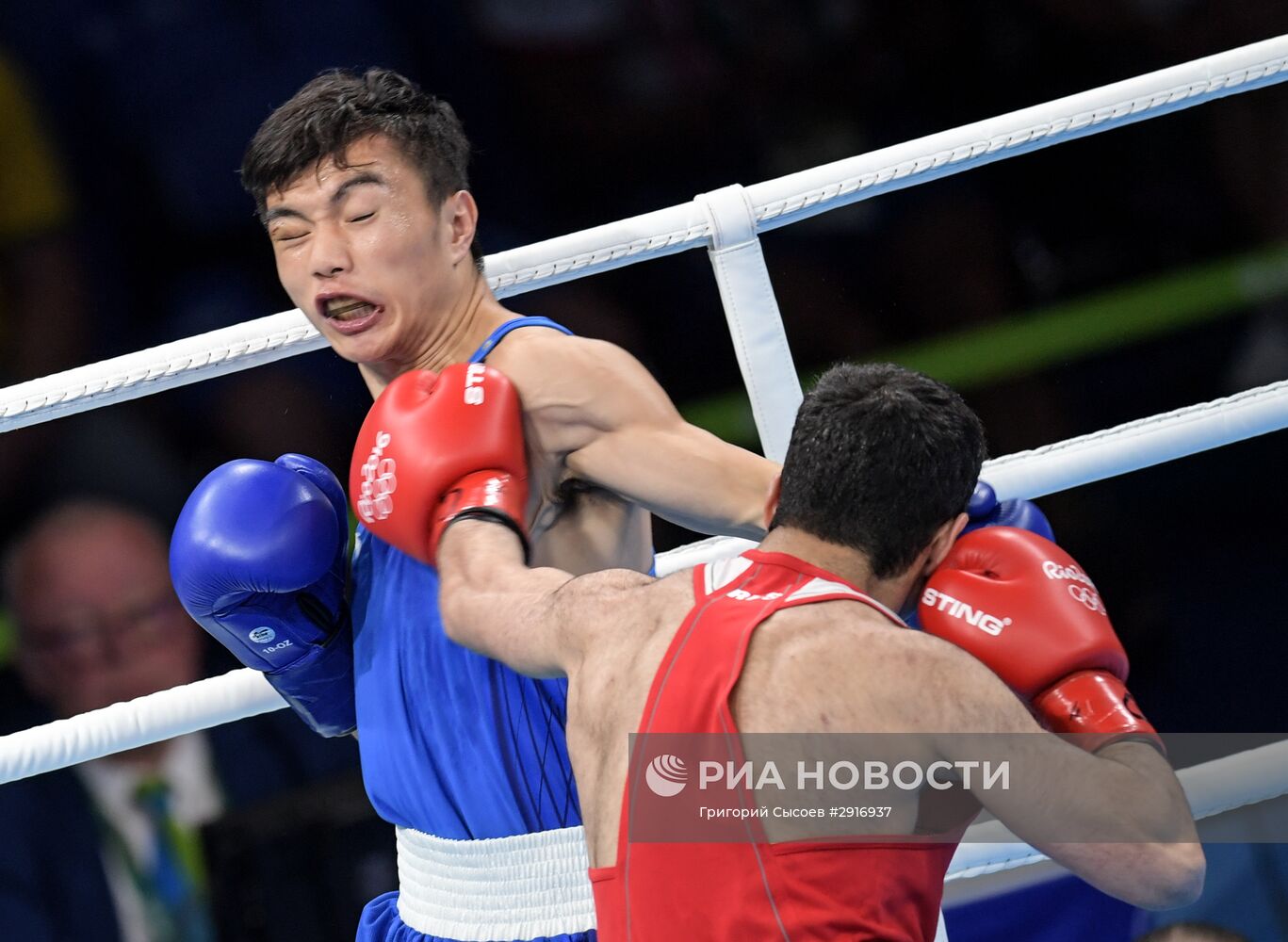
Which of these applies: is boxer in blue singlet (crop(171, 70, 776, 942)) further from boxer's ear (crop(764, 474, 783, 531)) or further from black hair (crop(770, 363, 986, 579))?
black hair (crop(770, 363, 986, 579))

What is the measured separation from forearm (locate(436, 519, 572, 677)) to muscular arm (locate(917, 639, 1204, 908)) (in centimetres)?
33

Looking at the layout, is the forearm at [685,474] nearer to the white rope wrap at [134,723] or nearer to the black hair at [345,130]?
the black hair at [345,130]

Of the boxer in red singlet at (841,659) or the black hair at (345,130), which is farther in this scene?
the black hair at (345,130)

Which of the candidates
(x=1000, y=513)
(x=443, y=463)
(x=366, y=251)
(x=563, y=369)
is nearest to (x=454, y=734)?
(x=443, y=463)

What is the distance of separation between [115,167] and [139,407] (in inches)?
25.6

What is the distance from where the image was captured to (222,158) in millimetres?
3529

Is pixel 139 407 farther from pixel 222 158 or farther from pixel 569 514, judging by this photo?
pixel 569 514

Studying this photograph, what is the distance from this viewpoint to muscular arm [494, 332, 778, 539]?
1.38 meters

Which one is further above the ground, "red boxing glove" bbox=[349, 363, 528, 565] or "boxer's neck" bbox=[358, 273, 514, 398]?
"boxer's neck" bbox=[358, 273, 514, 398]

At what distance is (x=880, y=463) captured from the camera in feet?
3.77

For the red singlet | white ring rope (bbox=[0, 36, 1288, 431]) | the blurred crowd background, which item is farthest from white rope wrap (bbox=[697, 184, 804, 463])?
the blurred crowd background

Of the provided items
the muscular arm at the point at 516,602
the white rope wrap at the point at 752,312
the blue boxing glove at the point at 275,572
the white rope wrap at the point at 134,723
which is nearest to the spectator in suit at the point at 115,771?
the white rope wrap at the point at 134,723

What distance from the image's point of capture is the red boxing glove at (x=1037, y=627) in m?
1.22

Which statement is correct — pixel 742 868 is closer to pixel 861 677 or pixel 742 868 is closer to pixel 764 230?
pixel 861 677
